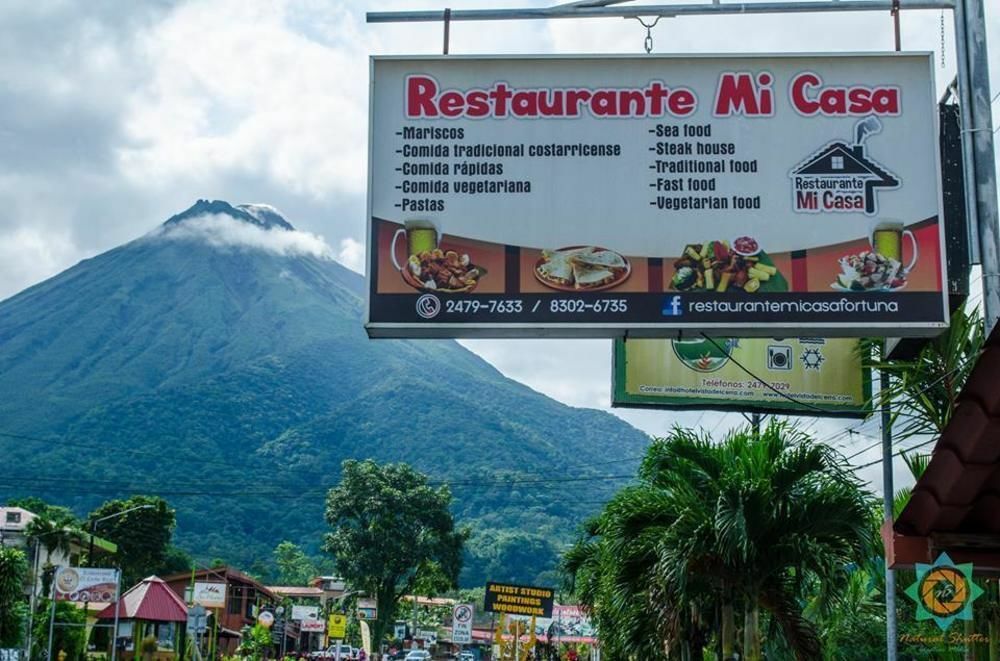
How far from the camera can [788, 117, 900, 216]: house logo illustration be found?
1057 centimetres

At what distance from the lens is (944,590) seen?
8.95m

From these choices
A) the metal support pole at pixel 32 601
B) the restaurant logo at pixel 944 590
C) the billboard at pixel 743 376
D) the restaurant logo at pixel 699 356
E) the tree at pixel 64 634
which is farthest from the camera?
the tree at pixel 64 634

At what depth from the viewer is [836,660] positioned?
27344 mm

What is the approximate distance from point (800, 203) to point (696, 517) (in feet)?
18.7

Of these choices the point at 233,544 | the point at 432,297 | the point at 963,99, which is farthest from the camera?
the point at 233,544

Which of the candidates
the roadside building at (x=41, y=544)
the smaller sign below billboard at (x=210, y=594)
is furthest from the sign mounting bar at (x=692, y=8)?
the roadside building at (x=41, y=544)

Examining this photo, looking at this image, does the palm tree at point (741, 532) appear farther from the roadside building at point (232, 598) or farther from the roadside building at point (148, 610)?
the roadside building at point (232, 598)

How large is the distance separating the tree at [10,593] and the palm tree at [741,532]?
24.7 m

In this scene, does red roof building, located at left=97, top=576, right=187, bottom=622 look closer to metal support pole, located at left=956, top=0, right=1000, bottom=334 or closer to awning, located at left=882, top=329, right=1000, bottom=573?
metal support pole, located at left=956, top=0, right=1000, bottom=334

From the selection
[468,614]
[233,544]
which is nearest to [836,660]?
[468,614]

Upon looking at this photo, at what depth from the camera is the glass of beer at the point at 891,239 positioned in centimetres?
1040

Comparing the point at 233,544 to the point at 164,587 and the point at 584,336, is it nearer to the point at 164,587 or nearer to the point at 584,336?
the point at 164,587

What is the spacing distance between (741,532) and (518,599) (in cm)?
2555

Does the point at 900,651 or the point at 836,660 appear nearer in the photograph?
the point at 900,651
